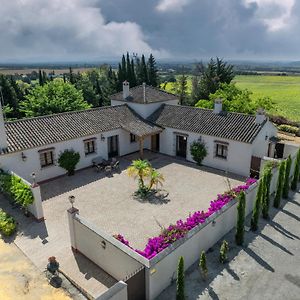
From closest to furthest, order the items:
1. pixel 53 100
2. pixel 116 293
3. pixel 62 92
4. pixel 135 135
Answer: pixel 116 293 → pixel 135 135 → pixel 53 100 → pixel 62 92

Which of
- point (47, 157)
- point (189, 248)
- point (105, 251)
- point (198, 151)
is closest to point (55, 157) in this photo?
point (47, 157)

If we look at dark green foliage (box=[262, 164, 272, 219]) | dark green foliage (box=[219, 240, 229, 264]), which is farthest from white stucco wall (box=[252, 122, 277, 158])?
dark green foliage (box=[219, 240, 229, 264])

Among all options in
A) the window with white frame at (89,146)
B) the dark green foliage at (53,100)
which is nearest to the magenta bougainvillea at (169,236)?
the window with white frame at (89,146)

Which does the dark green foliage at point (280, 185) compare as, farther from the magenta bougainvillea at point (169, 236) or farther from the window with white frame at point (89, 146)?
the window with white frame at point (89, 146)

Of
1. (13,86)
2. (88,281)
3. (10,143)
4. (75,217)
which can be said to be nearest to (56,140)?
(10,143)

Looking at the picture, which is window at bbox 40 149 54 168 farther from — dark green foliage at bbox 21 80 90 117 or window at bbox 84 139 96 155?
dark green foliage at bbox 21 80 90 117

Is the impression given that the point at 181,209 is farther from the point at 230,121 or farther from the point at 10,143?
the point at 10,143

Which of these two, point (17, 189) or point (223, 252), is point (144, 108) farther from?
point (223, 252)
